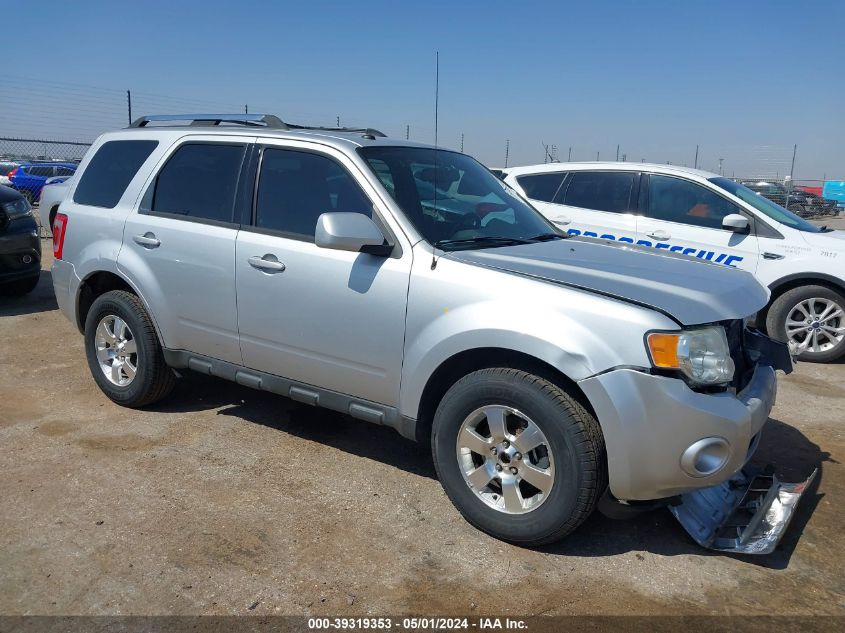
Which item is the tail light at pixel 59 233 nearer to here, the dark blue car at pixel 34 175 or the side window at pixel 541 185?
the side window at pixel 541 185

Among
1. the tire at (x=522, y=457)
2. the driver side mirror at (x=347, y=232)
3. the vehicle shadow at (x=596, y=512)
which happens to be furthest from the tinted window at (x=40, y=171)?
the tire at (x=522, y=457)

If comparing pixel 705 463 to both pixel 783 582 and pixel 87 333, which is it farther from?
pixel 87 333

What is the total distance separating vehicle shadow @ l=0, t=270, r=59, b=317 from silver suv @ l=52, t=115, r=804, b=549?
327cm

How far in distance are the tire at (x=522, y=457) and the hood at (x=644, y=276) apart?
500mm

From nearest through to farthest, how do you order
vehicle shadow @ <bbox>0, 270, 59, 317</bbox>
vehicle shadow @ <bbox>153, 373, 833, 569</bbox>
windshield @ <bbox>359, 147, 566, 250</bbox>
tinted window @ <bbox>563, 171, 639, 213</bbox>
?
vehicle shadow @ <bbox>153, 373, 833, 569</bbox> < windshield @ <bbox>359, 147, 566, 250</bbox> < tinted window @ <bbox>563, 171, 639, 213</bbox> < vehicle shadow @ <bbox>0, 270, 59, 317</bbox>

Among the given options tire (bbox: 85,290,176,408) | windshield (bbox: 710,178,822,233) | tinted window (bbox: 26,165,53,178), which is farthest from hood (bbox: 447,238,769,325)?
tinted window (bbox: 26,165,53,178)

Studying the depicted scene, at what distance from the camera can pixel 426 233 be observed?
3.60m

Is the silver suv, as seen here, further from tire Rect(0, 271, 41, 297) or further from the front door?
tire Rect(0, 271, 41, 297)

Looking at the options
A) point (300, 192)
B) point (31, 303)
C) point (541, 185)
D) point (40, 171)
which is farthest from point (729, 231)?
point (40, 171)

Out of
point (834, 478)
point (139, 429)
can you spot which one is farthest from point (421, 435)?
point (834, 478)

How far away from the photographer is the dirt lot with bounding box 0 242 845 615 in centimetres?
289

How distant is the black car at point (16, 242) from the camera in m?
7.62

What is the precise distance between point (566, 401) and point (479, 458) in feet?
1.91

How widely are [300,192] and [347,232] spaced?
29.3 inches
